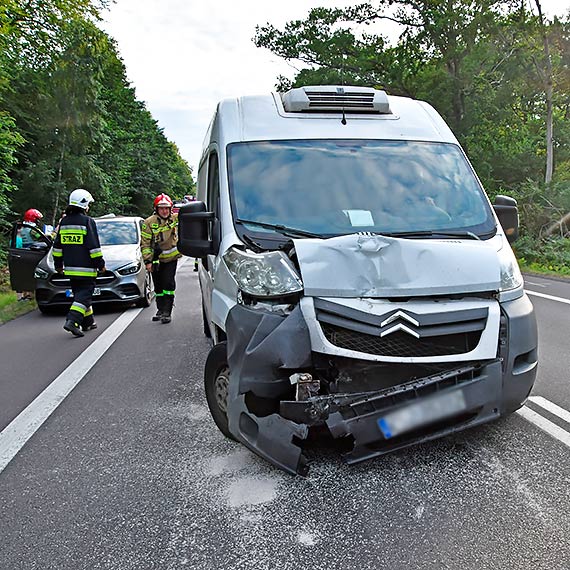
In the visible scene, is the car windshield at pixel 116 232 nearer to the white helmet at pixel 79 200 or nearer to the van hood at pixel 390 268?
the white helmet at pixel 79 200

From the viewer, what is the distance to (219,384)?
13.3ft

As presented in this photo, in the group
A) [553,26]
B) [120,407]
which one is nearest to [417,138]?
[120,407]

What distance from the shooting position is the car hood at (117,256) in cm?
980

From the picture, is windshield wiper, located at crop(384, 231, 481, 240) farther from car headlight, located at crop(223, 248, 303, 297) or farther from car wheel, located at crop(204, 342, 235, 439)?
car wheel, located at crop(204, 342, 235, 439)

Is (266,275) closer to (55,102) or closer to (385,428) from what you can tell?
(385,428)

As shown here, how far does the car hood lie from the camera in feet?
32.1

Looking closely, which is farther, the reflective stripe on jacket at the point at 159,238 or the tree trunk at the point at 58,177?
the tree trunk at the point at 58,177

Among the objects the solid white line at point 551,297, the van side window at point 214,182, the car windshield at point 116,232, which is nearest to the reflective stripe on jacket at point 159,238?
the car windshield at point 116,232

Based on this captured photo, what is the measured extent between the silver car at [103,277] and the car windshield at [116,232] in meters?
0.11

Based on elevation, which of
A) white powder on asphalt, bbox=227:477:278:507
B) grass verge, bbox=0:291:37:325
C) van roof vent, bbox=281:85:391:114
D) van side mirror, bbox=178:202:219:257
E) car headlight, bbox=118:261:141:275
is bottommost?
grass verge, bbox=0:291:37:325

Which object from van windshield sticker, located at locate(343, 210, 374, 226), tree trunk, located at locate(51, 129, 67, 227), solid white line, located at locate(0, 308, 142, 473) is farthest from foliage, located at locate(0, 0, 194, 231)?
van windshield sticker, located at locate(343, 210, 374, 226)

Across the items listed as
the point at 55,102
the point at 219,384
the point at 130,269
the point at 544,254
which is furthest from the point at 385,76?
the point at 219,384

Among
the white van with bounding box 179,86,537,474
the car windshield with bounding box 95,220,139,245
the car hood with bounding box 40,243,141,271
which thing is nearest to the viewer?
the white van with bounding box 179,86,537,474

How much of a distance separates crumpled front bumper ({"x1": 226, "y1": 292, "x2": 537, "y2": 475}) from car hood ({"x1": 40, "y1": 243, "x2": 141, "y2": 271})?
6.84 metres
